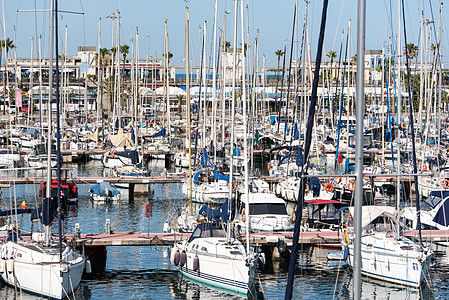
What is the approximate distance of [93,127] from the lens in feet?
282

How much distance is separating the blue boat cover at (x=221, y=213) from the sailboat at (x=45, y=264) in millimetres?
5750

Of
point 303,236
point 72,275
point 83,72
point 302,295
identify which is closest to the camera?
point 72,275

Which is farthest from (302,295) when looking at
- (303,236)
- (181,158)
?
(181,158)

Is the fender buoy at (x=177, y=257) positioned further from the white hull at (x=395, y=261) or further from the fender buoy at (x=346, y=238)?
the white hull at (x=395, y=261)

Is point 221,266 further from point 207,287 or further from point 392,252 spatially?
point 392,252

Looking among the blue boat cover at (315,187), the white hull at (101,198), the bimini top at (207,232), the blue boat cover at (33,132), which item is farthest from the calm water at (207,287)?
the blue boat cover at (33,132)

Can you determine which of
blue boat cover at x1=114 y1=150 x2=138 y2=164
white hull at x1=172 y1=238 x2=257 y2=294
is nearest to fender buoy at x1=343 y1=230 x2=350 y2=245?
white hull at x1=172 y1=238 x2=257 y2=294

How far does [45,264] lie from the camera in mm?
24750

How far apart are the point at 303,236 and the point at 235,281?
6.17 metres

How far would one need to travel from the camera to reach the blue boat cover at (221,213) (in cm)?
2805

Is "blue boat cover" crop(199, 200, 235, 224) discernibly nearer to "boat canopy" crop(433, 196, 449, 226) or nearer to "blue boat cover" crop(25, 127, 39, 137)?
"boat canopy" crop(433, 196, 449, 226)

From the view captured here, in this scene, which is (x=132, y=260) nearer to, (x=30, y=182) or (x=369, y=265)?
(x=369, y=265)

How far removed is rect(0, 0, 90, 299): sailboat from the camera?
24766 mm

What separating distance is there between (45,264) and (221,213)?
752cm
